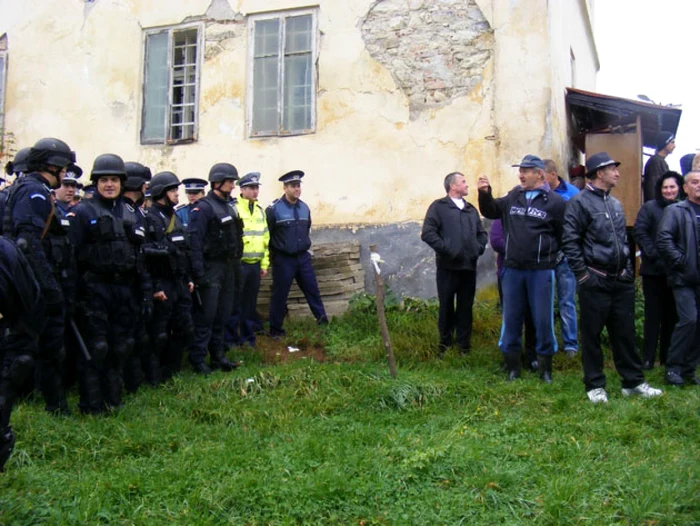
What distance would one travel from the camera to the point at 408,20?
35.8 feet

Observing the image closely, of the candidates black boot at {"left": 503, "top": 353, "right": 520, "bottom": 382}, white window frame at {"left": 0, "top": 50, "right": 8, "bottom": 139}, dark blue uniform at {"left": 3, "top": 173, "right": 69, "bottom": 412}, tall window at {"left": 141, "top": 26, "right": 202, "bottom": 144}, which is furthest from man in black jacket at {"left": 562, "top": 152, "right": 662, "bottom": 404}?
white window frame at {"left": 0, "top": 50, "right": 8, "bottom": 139}

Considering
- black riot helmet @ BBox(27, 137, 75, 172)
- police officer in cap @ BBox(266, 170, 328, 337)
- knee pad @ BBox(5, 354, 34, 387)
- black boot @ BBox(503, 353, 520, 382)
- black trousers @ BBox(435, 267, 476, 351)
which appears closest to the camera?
knee pad @ BBox(5, 354, 34, 387)

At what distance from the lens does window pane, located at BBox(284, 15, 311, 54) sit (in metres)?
11.6

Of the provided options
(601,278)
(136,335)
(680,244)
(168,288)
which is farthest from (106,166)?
(680,244)

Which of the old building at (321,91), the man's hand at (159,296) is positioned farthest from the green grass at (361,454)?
the old building at (321,91)

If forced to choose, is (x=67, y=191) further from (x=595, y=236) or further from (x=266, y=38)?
(x=595, y=236)

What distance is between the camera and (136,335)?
689cm

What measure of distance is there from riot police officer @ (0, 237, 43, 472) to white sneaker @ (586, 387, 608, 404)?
445 centimetres

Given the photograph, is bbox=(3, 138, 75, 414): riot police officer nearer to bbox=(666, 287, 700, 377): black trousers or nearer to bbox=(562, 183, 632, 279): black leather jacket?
bbox=(562, 183, 632, 279): black leather jacket

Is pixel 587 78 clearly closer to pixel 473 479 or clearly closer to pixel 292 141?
pixel 292 141

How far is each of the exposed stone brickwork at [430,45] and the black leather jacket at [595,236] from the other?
4.45m

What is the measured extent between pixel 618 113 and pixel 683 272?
4.95 metres

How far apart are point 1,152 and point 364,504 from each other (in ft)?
33.9

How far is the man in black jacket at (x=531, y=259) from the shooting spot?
278 inches
